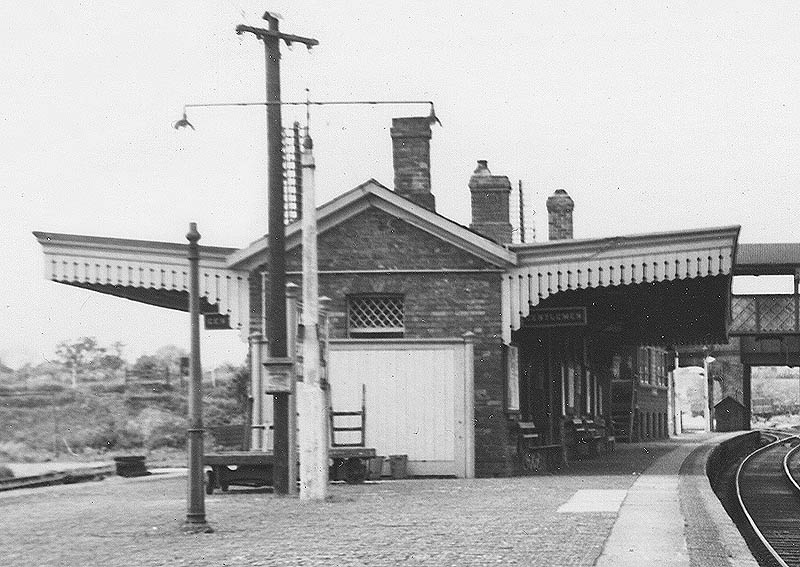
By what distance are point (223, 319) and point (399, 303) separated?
10.8ft

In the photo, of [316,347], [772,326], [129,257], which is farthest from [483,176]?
[772,326]

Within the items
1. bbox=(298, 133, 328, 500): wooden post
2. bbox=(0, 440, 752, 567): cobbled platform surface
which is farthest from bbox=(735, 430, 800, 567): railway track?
bbox=(298, 133, 328, 500): wooden post

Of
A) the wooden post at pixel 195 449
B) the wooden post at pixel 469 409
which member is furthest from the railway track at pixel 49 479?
the wooden post at pixel 195 449

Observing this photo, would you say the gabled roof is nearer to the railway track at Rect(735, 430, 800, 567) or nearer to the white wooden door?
the white wooden door

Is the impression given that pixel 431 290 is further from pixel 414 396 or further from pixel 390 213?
pixel 414 396

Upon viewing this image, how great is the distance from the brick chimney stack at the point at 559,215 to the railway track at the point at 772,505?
742 centimetres

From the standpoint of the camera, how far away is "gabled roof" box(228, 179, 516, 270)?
23.2m

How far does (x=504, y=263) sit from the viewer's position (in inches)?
916

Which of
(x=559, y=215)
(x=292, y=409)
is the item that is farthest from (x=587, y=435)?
(x=292, y=409)

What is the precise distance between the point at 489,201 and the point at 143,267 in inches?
318

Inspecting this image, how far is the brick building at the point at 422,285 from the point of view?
74.2 ft

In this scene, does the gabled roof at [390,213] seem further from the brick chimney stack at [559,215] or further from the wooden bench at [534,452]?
the brick chimney stack at [559,215]

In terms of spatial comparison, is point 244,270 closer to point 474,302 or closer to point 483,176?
point 474,302

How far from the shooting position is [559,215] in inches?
1521
